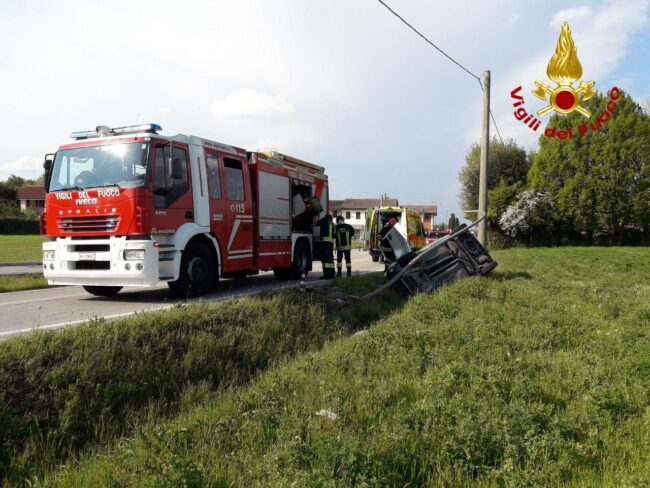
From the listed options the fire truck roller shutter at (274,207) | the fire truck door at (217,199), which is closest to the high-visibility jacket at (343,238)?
the fire truck roller shutter at (274,207)

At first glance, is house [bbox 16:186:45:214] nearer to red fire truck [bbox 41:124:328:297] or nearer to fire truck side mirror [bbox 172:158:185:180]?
red fire truck [bbox 41:124:328:297]

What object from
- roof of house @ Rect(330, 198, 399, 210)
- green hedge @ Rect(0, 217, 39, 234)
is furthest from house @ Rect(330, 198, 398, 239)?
green hedge @ Rect(0, 217, 39, 234)

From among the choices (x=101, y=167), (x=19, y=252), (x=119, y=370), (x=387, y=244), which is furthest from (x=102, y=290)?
(x=19, y=252)

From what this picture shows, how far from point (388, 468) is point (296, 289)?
19.6 ft

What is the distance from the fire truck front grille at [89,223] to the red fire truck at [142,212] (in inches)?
0.6

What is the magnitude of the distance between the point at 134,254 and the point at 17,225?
2149 inches

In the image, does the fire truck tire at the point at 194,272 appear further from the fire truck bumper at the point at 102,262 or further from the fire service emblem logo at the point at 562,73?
the fire service emblem logo at the point at 562,73

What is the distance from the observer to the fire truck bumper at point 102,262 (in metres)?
7.99

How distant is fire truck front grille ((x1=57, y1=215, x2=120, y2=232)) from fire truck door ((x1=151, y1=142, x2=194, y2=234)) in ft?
2.21

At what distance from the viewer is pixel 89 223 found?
8.24 meters

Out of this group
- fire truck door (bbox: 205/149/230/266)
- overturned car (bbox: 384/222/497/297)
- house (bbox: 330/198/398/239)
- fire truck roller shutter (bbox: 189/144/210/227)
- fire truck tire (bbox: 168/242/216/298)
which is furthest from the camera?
house (bbox: 330/198/398/239)

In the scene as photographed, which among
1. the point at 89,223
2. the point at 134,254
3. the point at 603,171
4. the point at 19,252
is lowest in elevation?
the point at 19,252

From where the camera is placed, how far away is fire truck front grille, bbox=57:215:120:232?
806cm

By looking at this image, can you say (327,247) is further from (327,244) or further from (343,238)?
(343,238)
